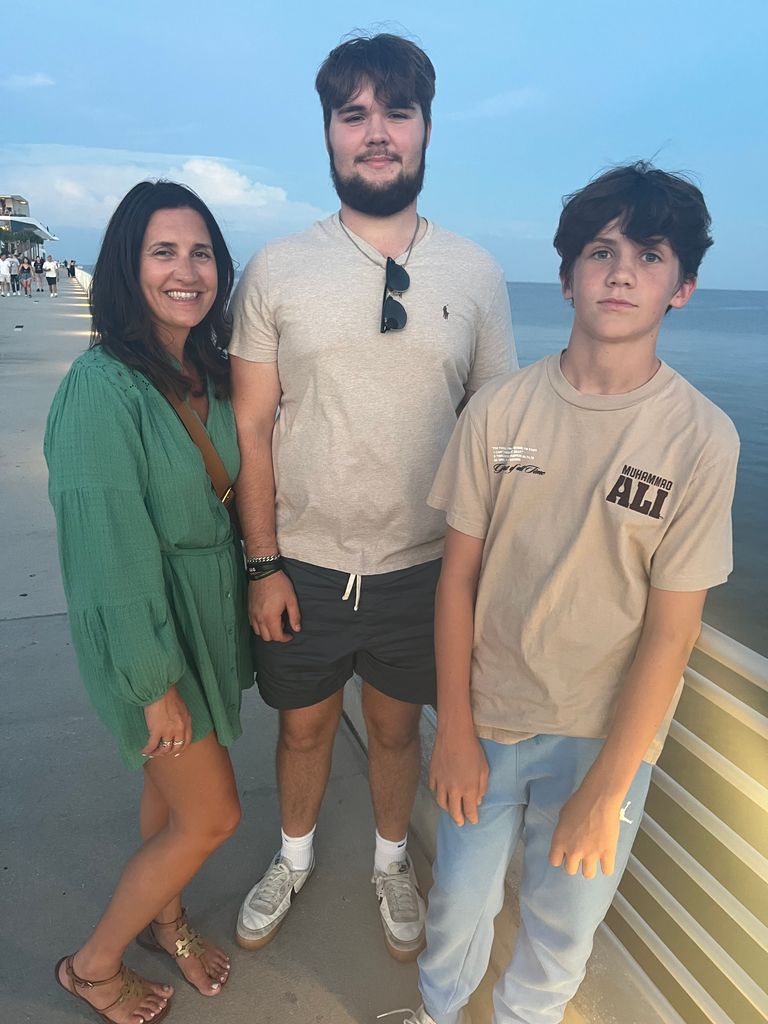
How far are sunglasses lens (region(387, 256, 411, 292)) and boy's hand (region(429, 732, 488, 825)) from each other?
1.13 metres

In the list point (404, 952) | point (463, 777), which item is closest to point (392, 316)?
point (463, 777)

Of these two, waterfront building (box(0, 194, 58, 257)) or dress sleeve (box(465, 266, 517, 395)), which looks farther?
waterfront building (box(0, 194, 58, 257))

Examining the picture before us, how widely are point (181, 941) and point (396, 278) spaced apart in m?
1.89

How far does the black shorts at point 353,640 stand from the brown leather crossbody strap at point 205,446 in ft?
1.00

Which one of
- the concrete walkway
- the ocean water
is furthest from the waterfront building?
the concrete walkway

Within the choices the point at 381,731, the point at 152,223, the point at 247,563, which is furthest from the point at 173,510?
the point at 381,731

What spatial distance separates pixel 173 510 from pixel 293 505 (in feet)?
1.41

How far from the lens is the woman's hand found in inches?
62.9

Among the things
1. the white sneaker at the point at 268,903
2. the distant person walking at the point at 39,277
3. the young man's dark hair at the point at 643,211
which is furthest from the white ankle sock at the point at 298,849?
the distant person walking at the point at 39,277

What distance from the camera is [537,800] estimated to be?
154 centimetres

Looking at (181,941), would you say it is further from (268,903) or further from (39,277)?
(39,277)

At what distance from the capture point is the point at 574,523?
1.40m

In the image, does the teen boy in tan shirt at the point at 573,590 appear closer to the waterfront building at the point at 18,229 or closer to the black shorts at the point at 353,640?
the black shorts at the point at 353,640

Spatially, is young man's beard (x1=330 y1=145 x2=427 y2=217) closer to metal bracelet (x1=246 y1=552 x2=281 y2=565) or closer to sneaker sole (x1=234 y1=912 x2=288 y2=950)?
metal bracelet (x1=246 y1=552 x2=281 y2=565)
